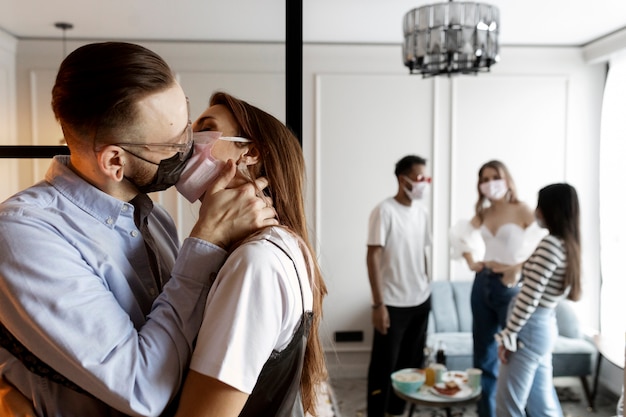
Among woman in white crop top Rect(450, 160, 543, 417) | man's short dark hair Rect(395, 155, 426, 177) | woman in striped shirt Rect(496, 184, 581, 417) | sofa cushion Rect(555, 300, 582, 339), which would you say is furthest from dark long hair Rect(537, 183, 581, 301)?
sofa cushion Rect(555, 300, 582, 339)

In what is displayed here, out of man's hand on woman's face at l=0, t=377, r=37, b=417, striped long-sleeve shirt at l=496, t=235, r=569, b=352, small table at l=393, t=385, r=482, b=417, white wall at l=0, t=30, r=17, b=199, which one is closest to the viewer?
man's hand on woman's face at l=0, t=377, r=37, b=417

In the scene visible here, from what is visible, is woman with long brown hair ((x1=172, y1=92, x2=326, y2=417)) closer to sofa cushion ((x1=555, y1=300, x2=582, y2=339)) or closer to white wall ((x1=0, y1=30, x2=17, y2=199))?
white wall ((x1=0, y1=30, x2=17, y2=199))

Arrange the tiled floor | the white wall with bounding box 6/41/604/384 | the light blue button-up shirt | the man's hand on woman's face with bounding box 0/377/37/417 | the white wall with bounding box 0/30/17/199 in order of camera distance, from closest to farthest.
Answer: the light blue button-up shirt, the man's hand on woman's face with bounding box 0/377/37/417, the white wall with bounding box 0/30/17/199, the tiled floor, the white wall with bounding box 6/41/604/384

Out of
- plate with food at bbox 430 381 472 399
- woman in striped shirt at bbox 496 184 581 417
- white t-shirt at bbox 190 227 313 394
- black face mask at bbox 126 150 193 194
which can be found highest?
black face mask at bbox 126 150 193 194

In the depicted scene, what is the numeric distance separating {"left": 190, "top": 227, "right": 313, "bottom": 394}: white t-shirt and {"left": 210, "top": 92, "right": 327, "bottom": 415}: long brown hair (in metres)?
0.20

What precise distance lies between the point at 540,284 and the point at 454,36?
1281mm

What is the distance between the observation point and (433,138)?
16.1 ft

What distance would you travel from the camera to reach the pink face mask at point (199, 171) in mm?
1038

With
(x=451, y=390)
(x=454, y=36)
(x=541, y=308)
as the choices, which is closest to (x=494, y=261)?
(x=541, y=308)

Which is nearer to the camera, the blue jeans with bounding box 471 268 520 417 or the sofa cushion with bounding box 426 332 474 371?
the blue jeans with bounding box 471 268 520 417

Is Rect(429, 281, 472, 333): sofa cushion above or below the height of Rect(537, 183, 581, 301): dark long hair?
below

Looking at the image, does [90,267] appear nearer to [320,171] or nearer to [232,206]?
[232,206]

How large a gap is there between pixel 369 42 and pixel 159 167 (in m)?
4.05

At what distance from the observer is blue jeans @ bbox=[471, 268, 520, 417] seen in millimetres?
3428
